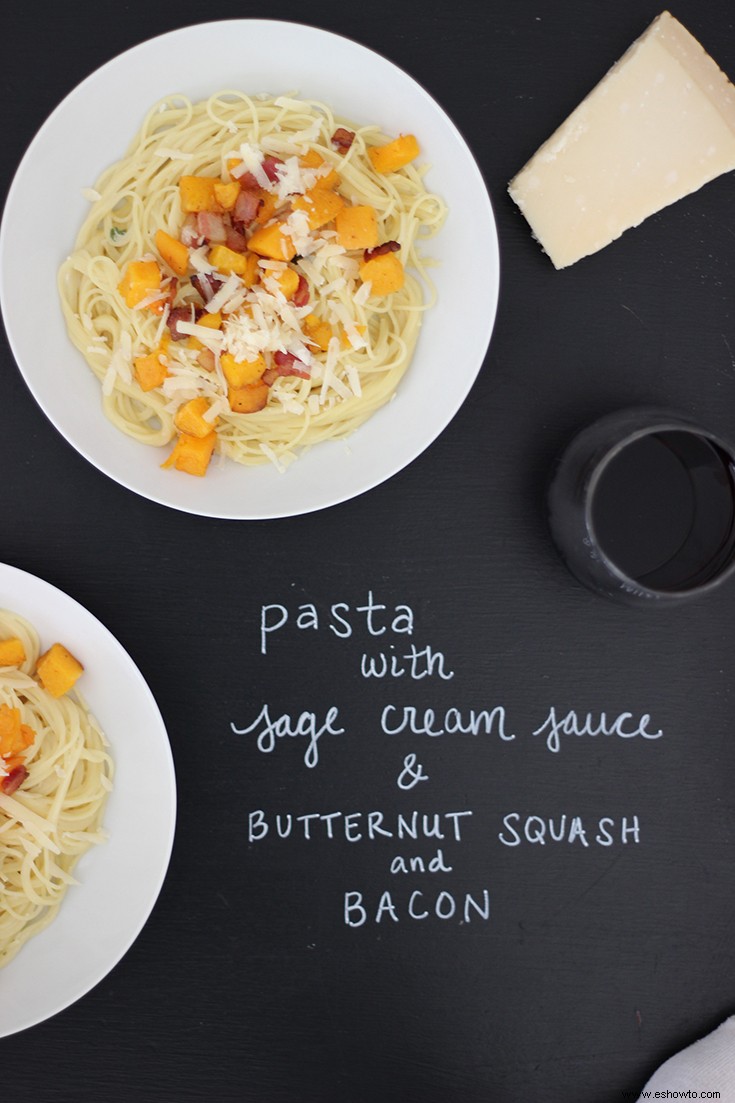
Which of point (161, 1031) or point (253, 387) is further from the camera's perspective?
point (161, 1031)

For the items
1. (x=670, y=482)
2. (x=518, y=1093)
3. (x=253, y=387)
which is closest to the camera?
(x=253, y=387)

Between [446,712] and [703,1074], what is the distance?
82cm

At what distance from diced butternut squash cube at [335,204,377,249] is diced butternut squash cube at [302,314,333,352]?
0.13 meters

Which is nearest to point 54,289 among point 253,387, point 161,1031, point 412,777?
point 253,387

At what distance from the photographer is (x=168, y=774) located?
1410 millimetres

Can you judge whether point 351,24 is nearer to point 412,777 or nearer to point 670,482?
point 670,482

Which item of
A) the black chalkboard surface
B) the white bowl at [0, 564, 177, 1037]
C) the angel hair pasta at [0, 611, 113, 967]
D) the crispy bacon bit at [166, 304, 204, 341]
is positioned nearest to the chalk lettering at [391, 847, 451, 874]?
the black chalkboard surface

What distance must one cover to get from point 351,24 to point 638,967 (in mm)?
1902

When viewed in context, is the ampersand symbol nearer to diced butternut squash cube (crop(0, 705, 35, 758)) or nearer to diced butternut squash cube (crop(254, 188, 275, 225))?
diced butternut squash cube (crop(0, 705, 35, 758))

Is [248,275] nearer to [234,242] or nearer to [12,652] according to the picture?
[234,242]

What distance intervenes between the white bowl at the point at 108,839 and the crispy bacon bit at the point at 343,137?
901 mm

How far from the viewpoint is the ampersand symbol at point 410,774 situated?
5.30ft

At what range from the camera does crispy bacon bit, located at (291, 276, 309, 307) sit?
1.39 metres

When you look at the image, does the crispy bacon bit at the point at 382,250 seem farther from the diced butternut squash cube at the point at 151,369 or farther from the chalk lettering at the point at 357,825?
the chalk lettering at the point at 357,825
